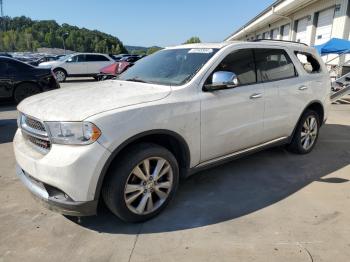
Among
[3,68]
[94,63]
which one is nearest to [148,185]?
[3,68]

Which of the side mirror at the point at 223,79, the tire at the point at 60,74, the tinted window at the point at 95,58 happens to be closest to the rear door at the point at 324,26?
the tinted window at the point at 95,58

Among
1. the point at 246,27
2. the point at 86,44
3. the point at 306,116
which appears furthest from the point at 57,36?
the point at 306,116

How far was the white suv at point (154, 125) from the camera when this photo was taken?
9.25 feet

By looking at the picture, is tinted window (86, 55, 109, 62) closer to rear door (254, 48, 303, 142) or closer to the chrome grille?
rear door (254, 48, 303, 142)

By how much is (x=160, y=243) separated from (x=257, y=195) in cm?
147

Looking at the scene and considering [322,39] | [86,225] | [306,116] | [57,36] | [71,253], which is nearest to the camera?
[71,253]

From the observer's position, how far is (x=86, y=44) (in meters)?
118

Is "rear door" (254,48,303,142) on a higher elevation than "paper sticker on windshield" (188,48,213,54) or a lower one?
lower

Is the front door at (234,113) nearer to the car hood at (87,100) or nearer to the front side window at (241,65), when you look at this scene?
the front side window at (241,65)

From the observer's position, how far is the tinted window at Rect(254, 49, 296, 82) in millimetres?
4340

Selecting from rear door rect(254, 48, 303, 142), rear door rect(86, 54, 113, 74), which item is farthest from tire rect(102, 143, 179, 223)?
rear door rect(86, 54, 113, 74)

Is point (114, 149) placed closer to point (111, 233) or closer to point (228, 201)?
point (111, 233)

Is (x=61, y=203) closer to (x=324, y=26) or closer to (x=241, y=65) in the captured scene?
(x=241, y=65)

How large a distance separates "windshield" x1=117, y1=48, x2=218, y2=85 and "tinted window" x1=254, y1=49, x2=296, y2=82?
2.60 feet
